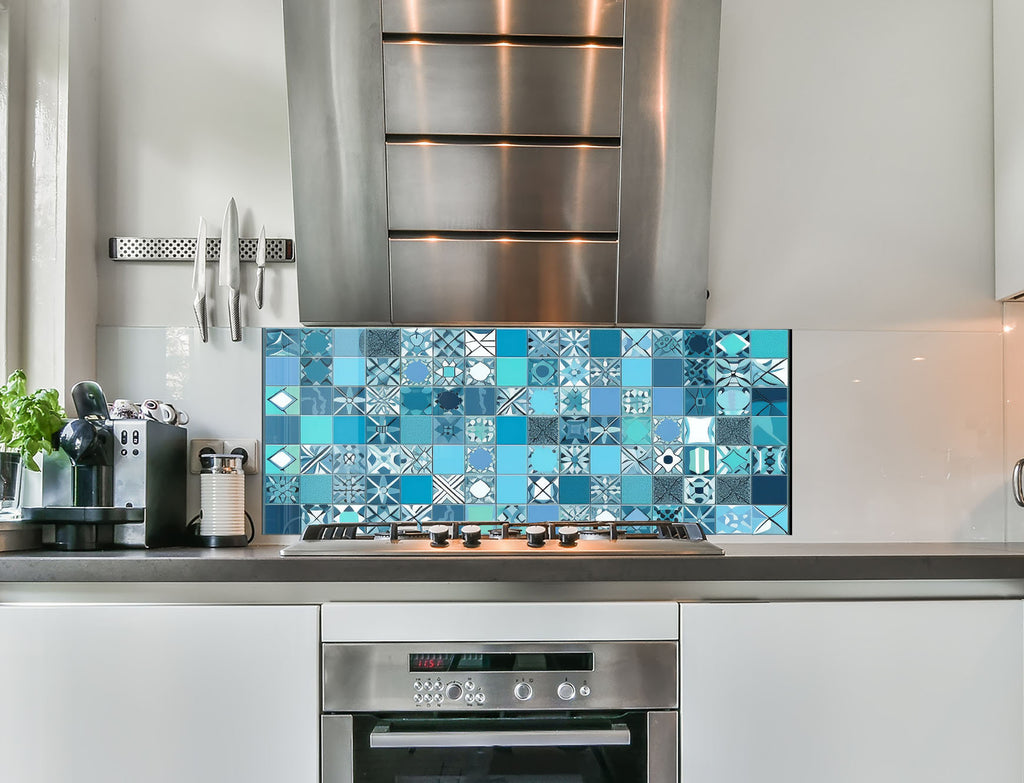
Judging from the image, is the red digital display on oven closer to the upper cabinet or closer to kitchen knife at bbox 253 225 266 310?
kitchen knife at bbox 253 225 266 310

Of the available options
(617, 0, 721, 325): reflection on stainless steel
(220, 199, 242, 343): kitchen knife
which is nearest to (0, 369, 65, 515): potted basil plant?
(220, 199, 242, 343): kitchen knife

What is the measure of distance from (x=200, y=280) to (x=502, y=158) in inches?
30.7

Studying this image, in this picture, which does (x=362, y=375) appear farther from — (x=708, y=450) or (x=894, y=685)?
(x=894, y=685)

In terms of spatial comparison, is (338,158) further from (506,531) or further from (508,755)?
(508,755)

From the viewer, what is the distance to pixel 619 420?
203cm

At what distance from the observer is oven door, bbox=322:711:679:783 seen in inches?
56.5

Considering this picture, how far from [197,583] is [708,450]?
121cm

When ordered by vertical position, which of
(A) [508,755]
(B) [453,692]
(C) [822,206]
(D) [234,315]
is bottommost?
(A) [508,755]

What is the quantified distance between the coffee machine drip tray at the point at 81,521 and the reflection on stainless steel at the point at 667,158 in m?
1.17

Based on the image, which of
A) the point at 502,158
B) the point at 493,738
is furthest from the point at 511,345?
the point at 493,738

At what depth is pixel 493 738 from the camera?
1427 millimetres

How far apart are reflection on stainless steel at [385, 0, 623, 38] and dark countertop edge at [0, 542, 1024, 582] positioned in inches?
46.0

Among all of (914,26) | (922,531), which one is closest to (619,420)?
(922,531)

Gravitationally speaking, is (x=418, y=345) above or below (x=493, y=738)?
above
